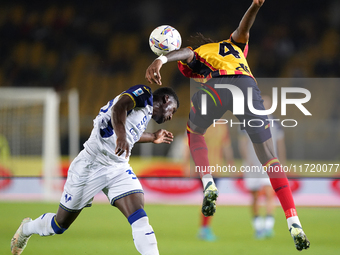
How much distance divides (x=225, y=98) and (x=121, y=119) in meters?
1.14

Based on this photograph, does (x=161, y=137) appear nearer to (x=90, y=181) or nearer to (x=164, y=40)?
(x=90, y=181)

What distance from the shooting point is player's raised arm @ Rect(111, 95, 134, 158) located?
11.4ft

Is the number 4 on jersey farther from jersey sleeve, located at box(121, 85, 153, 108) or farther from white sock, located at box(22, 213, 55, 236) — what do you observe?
white sock, located at box(22, 213, 55, 236)

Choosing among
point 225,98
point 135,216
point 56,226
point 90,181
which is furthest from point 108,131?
point 225,98

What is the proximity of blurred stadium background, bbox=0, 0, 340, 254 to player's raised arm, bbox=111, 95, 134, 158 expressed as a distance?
8591 mm

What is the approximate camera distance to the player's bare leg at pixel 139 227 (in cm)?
380

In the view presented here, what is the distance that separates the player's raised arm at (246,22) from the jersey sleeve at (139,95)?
110 cm

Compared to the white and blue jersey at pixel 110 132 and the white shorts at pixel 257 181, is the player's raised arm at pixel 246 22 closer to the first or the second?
the white and blue jersey at pixel 110 132

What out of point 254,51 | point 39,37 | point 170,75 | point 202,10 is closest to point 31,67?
point 39,37

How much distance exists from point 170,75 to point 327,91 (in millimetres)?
5427

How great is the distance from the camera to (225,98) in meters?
4.27

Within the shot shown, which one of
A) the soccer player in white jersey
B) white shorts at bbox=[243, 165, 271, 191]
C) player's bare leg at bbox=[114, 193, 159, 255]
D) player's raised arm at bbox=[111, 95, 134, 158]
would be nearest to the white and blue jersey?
the soccer player in white jersey

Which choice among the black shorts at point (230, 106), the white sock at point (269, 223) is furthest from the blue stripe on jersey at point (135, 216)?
the white sock at point (269, 223)

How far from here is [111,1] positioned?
1864 centimetres
